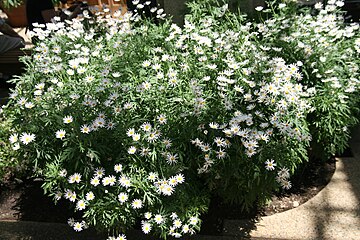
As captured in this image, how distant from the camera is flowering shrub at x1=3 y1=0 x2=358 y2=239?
2709 mm

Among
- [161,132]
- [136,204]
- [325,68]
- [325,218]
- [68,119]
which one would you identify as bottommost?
[325,218]

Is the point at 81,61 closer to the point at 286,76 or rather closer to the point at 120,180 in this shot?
the point at 120,180

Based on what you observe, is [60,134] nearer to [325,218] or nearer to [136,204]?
[136,204]

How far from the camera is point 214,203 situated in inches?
134

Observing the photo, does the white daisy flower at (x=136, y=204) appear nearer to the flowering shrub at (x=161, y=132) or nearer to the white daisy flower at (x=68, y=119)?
the flowering shrub at (x=161, y=132)

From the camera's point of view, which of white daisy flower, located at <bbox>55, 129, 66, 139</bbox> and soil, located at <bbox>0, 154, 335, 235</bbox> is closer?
white daisy flower, located at <bbox>55, 129, 66, 139</bbox>

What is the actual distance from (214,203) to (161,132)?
878 mm

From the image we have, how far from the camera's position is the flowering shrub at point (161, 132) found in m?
2.71

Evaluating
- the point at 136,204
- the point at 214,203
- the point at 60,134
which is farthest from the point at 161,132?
the point at 214,203

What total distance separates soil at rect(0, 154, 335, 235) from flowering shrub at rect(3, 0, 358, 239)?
0.30 metres

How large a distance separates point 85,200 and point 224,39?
67.3 inches

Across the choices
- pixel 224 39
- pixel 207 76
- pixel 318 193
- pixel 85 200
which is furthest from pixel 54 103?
pixel 318 193

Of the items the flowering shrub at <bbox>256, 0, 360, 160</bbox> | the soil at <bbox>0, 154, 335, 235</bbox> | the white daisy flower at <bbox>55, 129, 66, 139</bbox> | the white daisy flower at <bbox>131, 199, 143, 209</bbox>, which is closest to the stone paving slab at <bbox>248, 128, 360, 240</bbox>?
the soil at <bbox>0, 154, 335, 235</bbox>

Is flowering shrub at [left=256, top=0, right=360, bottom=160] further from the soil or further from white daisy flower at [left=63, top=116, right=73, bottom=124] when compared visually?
white daisy flower at [left=63, top=116, right=73, bottom=124]
